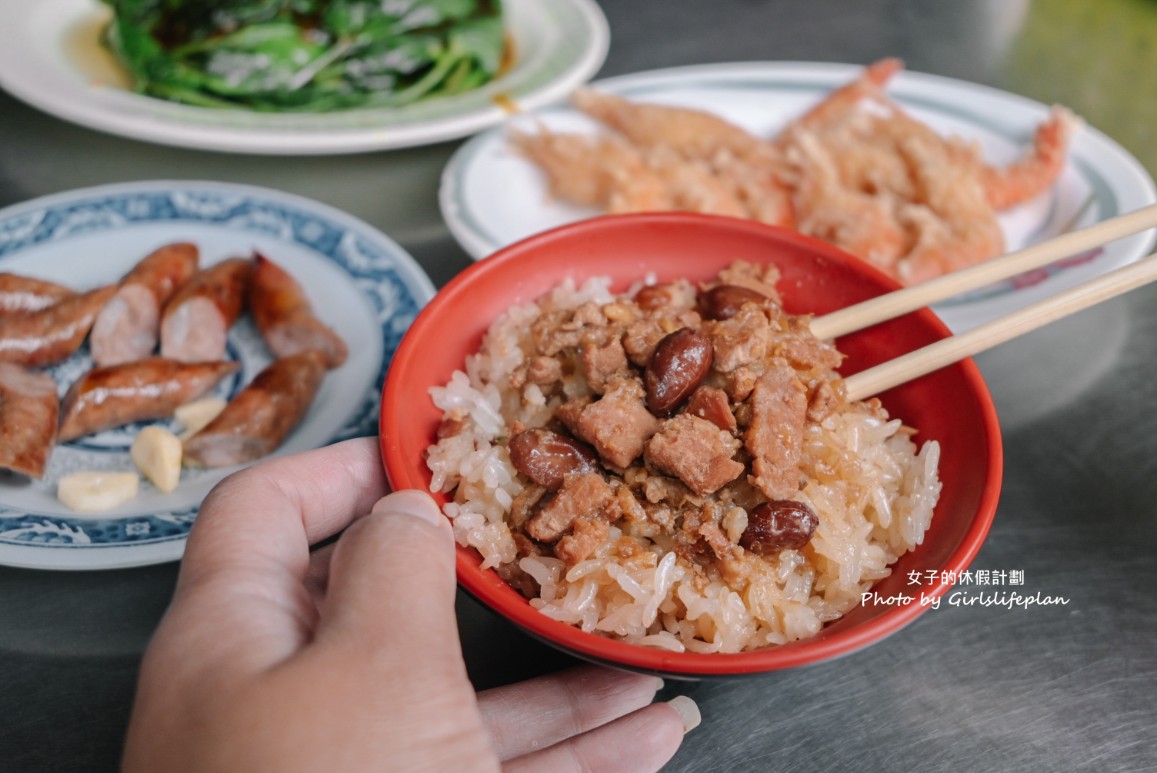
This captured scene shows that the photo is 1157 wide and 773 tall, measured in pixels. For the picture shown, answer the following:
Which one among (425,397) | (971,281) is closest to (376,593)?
(425,397)

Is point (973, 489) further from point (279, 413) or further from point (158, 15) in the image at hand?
point (158, 15)

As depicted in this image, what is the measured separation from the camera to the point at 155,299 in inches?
105

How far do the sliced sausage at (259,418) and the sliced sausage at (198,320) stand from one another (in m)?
0.30

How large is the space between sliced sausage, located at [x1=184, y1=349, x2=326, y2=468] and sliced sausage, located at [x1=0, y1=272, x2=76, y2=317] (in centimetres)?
74

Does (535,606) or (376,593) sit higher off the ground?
(376,593)

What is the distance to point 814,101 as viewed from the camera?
152 inches

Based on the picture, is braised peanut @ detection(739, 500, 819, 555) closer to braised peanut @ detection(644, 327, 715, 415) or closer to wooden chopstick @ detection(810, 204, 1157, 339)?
braised peanut @ detection(644, 327, 715, 415)

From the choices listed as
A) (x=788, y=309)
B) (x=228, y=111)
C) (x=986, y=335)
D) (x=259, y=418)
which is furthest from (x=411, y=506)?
(x=228, y=111)

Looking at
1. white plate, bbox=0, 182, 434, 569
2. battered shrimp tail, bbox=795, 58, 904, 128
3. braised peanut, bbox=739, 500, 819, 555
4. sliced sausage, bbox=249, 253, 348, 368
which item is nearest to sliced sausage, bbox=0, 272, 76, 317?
white plate, bbox=0, 182, 434, 569

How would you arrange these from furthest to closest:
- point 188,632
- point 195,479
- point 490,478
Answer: point 195,479
point 490,478
point 188,632

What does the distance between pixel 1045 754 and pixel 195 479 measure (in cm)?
209

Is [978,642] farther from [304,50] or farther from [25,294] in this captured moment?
[304,50]

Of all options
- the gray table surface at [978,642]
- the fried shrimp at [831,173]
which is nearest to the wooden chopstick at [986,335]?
the gray table surface at [978,642]

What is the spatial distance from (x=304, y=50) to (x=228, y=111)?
0.57 m
